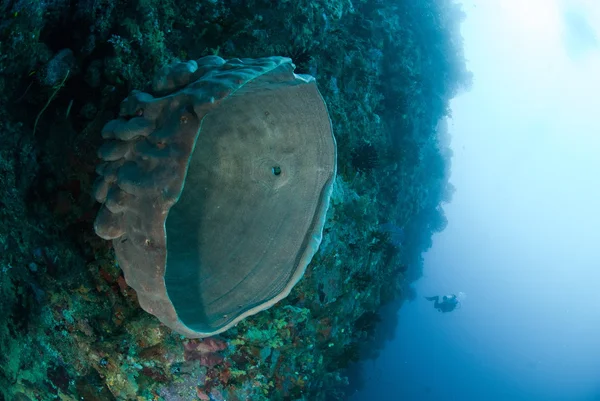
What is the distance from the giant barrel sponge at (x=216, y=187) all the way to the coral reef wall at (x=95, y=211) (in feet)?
2.80

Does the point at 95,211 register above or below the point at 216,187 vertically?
below

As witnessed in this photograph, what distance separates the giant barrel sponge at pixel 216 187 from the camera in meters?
2.24

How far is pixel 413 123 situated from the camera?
12.1 m

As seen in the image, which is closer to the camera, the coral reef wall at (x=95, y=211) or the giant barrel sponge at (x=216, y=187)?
the giant barrel sponge at (x=216, y=187)

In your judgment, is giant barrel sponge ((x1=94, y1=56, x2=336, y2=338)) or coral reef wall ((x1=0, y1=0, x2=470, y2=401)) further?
coral reef wall ((x1=0, y1=0, x2=470, y2=401))

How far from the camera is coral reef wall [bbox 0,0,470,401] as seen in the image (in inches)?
113

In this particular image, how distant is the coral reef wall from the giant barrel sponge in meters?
0.85

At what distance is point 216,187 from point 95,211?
3.66 ft

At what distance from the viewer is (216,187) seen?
3074 mm

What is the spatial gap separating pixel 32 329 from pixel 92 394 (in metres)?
1.14

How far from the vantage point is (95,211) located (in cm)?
313

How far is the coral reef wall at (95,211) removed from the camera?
2.88 m

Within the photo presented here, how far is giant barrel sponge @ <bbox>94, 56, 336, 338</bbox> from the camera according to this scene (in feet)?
7.34

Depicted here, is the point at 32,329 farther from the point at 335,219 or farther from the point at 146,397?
the point at 335,219
